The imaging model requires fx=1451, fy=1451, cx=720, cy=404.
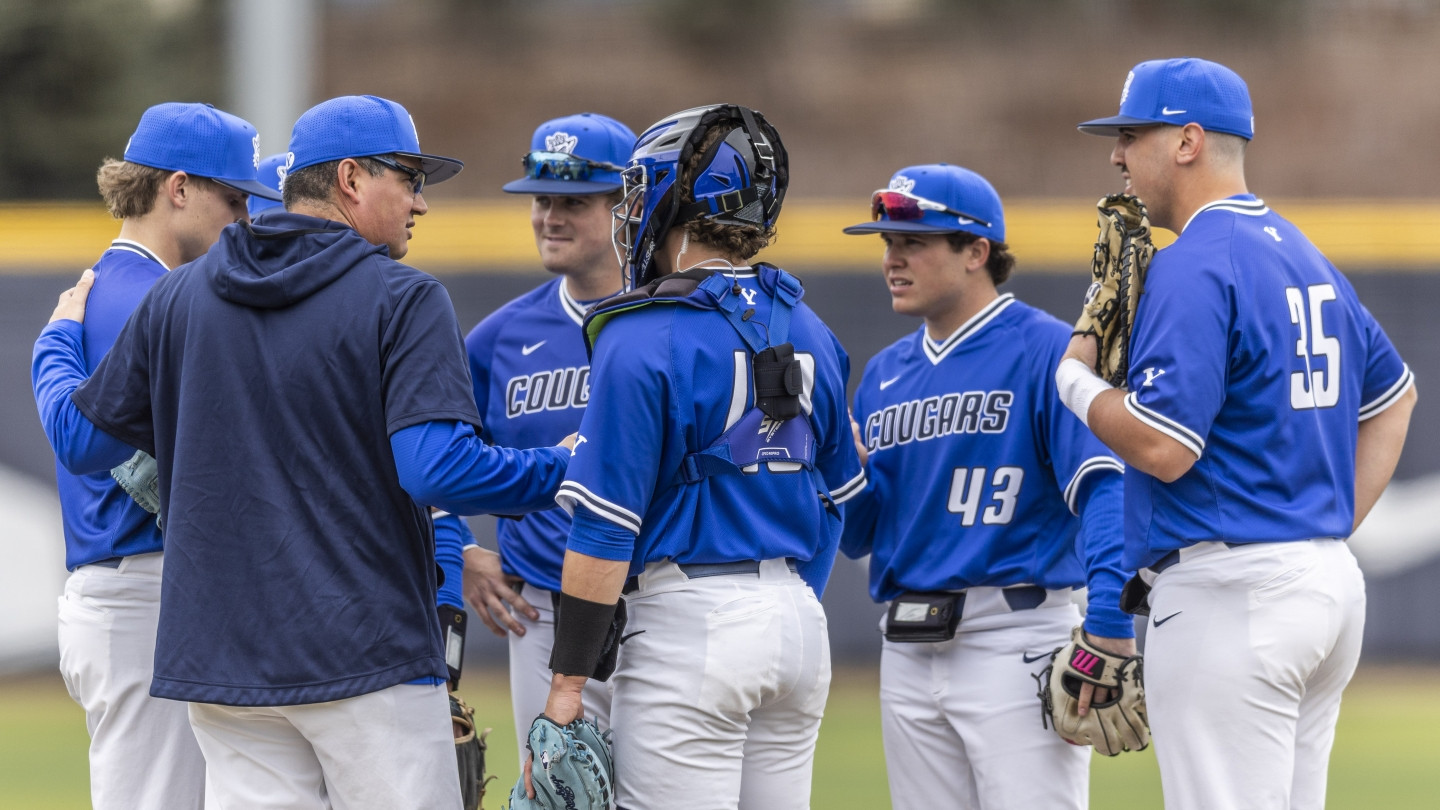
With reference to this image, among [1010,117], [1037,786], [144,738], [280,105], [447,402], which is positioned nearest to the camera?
[447,402]

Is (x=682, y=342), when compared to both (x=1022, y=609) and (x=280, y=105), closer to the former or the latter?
(x=1022, y=609)

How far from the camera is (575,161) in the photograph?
4.50 metres

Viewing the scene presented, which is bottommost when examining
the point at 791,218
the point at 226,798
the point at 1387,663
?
the point at 1387,663

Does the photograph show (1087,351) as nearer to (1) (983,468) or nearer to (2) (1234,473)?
(2) (1234,473)

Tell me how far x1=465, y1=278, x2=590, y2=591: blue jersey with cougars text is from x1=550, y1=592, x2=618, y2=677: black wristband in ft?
4.04

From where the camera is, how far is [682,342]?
3.02 metres

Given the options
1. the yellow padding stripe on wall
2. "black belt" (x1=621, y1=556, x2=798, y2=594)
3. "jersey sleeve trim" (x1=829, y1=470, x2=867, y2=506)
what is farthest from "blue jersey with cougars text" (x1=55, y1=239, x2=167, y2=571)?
the yellow padding stripe on wall

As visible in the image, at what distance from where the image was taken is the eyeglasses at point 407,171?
3.21m

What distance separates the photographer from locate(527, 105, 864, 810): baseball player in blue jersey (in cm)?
298

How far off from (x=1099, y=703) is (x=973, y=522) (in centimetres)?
62

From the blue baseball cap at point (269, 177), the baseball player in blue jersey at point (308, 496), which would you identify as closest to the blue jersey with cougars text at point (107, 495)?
the baseball player in blue jersey at point (308, 496)

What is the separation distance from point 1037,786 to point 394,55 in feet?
66.5

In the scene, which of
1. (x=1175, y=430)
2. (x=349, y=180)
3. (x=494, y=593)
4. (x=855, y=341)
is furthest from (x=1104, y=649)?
(x=855, y=341)

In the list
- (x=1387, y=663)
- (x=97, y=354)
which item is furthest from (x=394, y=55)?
(x=97, y=354)
